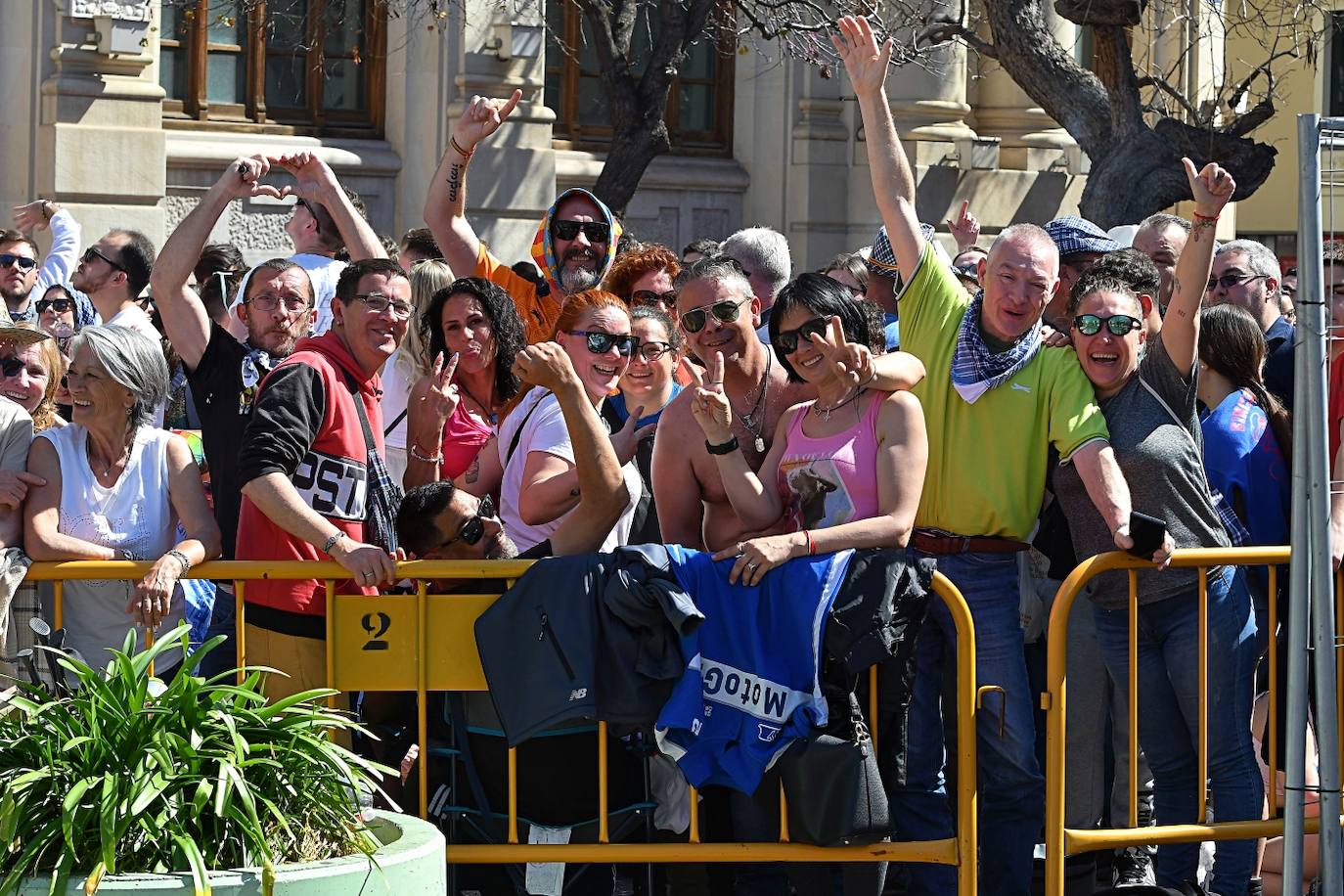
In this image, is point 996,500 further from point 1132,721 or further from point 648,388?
point 648,388

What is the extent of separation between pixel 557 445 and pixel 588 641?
0.69 m

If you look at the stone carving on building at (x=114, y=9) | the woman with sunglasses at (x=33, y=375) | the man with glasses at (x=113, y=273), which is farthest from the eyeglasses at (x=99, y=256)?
the stone carving on building at (x=114, y=9)

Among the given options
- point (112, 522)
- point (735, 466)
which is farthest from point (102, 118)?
point (735, 466)

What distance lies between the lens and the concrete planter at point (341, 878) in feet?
13.7

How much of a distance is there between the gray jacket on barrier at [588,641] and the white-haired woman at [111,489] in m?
0.91

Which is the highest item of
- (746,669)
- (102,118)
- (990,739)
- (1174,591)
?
(102,118)

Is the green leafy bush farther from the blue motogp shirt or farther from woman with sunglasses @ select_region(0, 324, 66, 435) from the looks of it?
woman with sunglasses @ select_region(0, 324, 66, 435)

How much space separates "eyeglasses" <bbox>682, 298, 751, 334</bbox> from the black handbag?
1.26 metres

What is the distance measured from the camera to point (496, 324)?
646 cm

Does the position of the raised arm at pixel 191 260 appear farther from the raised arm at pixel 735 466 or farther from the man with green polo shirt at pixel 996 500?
the man with green polo shirt at pixel 996 500

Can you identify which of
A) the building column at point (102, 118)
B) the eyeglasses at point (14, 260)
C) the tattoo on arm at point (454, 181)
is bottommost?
the eyeglasses at point (14, 260)

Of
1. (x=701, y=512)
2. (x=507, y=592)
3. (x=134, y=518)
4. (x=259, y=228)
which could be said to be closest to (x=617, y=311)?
(x=701, y=512)

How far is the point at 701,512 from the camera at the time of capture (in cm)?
572

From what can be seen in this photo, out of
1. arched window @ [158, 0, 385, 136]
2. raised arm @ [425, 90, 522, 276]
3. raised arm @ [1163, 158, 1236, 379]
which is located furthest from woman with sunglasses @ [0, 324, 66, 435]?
arched window @ [158, 0, 385, 136]
